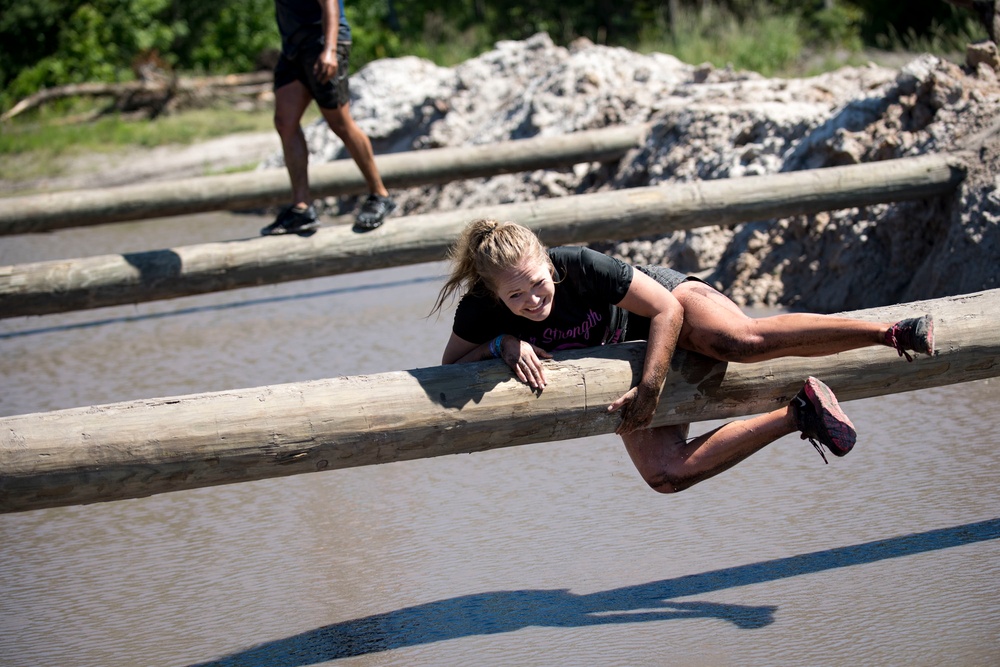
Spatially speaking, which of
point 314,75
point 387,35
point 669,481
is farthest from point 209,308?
point 387,35

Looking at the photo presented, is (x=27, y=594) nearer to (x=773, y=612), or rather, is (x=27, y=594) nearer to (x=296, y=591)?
(x=296, y=591)

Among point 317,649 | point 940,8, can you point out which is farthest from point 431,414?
point 940,8

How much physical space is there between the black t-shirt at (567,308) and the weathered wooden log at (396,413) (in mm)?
169

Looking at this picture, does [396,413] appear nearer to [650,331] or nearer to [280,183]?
[650,331]

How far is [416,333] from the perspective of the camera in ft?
20.5

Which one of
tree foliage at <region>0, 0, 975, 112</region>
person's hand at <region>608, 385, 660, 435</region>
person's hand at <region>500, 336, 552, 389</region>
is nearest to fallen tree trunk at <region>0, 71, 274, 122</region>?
tree foliage at <region>0, 0, 975, 112</region>

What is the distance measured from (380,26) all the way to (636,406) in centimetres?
2272

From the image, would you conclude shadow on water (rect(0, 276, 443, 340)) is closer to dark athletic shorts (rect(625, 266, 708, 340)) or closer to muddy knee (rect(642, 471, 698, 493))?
dark athletic shorts (rect(625, 266, 708, 340))

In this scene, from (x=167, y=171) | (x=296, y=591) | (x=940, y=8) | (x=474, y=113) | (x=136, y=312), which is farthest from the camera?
(x=940, y=8)

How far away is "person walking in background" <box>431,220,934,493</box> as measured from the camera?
3062 millimetres

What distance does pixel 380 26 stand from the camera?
80.3 feet

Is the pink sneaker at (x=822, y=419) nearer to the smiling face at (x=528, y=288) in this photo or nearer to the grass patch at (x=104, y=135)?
the smiling face at (x=528, y=288)

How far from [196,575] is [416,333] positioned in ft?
9.25

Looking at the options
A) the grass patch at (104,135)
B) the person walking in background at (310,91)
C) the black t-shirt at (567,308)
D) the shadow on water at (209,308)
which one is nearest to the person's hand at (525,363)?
the black t-shirt at (567,308)
